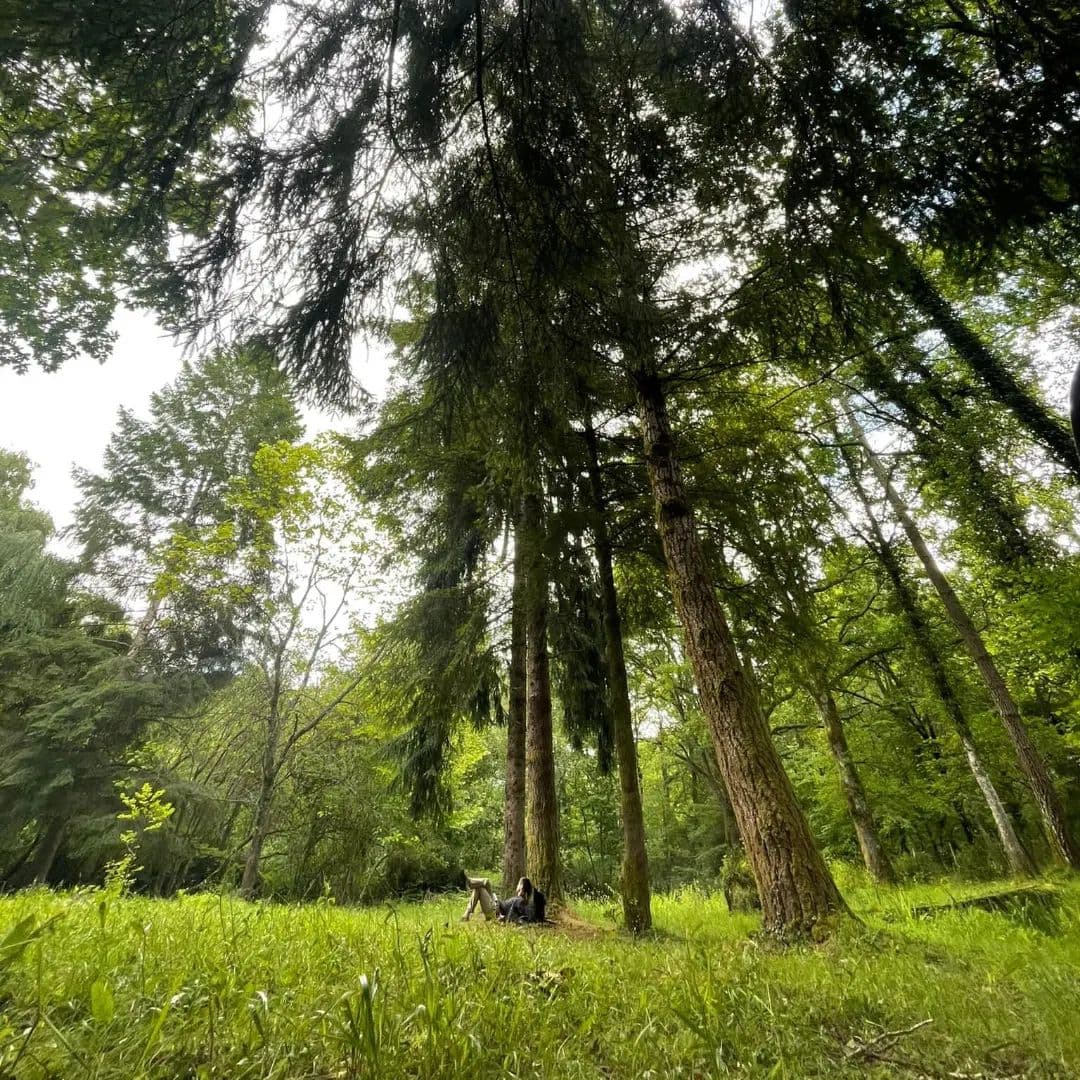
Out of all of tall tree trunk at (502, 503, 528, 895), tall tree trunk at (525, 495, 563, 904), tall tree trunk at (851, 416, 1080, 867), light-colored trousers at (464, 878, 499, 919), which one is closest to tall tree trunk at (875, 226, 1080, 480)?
tall tree trunk at (851, 416, 1080, 867)

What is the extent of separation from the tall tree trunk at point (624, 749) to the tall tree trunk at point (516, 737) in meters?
1.28

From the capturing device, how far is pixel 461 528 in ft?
31.3

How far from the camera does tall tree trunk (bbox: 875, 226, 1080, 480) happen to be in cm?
841

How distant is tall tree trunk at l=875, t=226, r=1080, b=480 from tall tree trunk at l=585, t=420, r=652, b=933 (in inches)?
227

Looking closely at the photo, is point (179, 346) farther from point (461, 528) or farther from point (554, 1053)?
point (461, 528)

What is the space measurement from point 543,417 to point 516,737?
617 centimetres

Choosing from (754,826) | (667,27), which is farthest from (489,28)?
(754,826)

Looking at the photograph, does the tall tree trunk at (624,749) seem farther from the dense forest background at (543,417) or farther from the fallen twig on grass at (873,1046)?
the fallen twig on grass at (873,1046)

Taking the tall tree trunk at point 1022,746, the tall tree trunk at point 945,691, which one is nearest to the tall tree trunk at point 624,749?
the tall tree trunk at point 1022,746

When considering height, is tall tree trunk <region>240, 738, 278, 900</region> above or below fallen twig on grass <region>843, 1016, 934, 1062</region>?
above

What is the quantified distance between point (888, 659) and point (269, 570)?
14.5m

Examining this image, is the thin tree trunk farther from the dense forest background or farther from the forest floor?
the forest floor

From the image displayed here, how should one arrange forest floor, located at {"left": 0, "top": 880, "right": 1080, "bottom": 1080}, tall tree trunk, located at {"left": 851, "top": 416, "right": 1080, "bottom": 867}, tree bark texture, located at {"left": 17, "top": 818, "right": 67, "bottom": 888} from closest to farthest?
forest floor, located at {"left": 0, "top": 880, "right": 1080, "bottom": 1080} < tall tree trunk, located at {"left": 851, "top": 416, "right": 1080, "bottom": 867} < tree bark texture, located at {"left": 17, "top": 818, "right": 67, "bottom": 888}

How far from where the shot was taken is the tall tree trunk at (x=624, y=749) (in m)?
6.41
